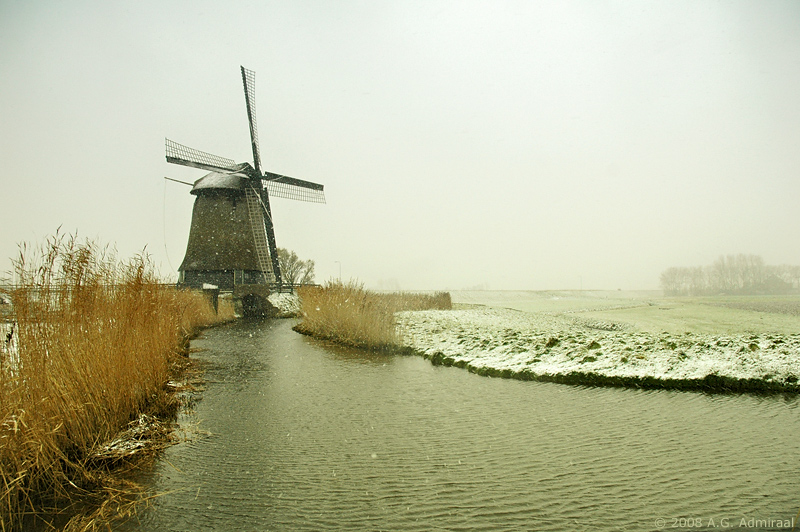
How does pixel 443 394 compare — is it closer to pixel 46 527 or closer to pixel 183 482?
pixel 183 482

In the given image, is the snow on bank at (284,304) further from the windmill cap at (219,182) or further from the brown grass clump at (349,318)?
the windmill cap at (219,182)

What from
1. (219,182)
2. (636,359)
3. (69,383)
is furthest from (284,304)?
(69,383)

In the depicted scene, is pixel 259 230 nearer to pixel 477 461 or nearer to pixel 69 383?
pixel 69 383

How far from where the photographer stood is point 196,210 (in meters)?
24.6

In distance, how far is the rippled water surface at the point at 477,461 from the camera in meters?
2.89

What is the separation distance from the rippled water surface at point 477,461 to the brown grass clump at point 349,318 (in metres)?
4.97

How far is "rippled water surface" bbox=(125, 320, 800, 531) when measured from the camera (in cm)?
289

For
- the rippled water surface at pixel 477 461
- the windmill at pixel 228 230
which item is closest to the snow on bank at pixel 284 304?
the windmill at pixel 228 230

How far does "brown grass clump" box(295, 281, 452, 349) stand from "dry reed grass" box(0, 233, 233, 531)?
21.0ft

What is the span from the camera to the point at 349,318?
12867 millimetres

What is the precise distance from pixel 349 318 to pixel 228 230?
1429 cm

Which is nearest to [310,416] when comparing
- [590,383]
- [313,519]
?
[313,519]

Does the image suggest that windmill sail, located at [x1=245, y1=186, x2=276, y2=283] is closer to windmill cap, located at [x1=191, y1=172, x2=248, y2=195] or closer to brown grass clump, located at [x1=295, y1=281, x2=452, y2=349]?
windmill cap, located at [x1=191, y1=172, x2=248, y2=195]

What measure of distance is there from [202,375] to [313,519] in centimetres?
594
